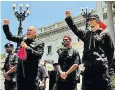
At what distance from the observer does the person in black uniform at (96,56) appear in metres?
6.57

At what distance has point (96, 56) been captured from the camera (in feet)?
21.8

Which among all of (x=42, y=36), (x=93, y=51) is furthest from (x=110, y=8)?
(x=93, y=51)

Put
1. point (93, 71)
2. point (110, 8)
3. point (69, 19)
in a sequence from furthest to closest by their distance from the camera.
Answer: point (110, 8) → point (69, 19) → point (93, 71)

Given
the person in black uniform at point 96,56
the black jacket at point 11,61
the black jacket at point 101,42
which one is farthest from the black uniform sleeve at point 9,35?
the black jacket at point 11,61

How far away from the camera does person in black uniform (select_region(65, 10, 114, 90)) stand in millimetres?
6574

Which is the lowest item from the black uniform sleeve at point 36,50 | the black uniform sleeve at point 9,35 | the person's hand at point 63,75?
the person's hand at point 63,75

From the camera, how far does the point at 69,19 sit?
705cm

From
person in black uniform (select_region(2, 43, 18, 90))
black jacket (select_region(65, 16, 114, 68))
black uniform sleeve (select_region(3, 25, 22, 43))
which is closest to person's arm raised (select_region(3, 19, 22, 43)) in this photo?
black uniform sleeve (select_region(3, 25, 22, 43))

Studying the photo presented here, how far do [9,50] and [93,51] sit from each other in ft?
11.9

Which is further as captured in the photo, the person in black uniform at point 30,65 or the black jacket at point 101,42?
the person in black uniform at point 30,65

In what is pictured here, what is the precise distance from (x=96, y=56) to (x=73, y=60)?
4.41ft

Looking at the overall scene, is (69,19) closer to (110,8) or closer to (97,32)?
(97,32)

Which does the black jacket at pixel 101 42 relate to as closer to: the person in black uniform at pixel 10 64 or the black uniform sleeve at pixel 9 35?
the black uniform sleeve at pixel 9 35

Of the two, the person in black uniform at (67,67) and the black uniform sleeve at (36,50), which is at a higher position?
the black uniform sleeve at (36,50)
